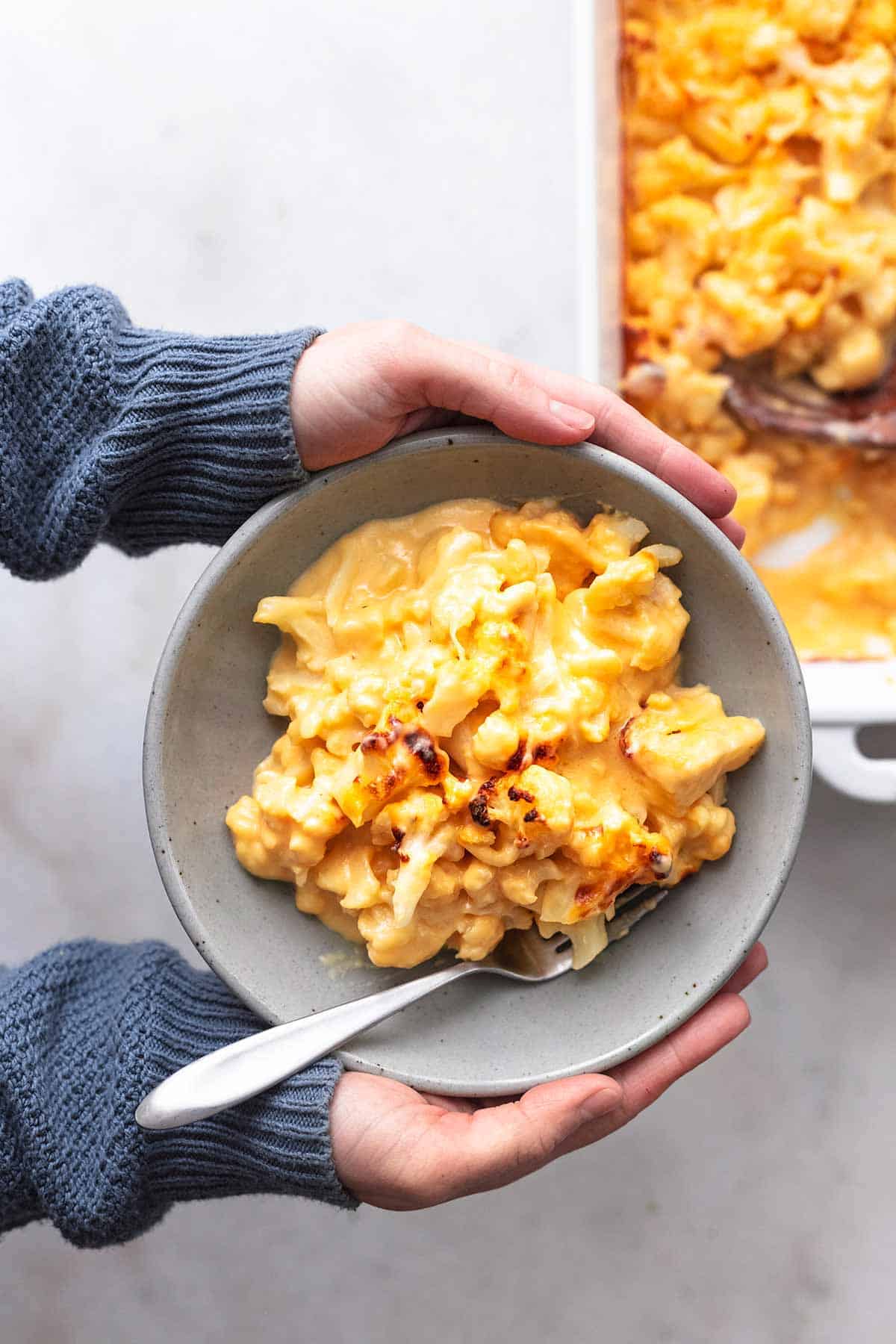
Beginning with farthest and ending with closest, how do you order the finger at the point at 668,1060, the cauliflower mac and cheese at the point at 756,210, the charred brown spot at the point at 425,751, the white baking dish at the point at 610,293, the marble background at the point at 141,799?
the marble background at the point at 141,799
the cauliflower mac and cheese at the point at 756,210
the white baking dish at the point at 610,293
the finger at the point at 668,1060
the charred brown spot at the point at 425,751

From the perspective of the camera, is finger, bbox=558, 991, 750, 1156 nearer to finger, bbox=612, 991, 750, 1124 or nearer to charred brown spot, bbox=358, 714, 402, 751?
finger, bbox=612, 991, 750, 1124

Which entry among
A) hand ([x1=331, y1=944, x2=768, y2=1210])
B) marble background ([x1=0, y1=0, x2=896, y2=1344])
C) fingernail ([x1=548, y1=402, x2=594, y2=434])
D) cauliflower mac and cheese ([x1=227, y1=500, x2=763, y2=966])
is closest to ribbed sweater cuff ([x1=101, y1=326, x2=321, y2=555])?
cauliflower mac and cheese ([x1=227, y1=500, x2=763, y2=966])

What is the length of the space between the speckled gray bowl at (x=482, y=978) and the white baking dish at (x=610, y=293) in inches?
9.4

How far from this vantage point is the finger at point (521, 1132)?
1160 millimetres

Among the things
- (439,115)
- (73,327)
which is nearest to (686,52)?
(439,115)

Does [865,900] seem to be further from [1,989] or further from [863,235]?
[1,989]

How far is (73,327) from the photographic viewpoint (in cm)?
129

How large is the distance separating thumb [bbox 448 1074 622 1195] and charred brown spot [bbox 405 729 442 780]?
12.9 inches

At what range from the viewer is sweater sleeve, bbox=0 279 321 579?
1.26 metres

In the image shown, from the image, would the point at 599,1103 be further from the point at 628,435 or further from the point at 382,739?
the point at 628,435

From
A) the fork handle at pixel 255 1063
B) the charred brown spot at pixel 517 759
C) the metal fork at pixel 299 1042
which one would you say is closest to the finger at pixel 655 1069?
the metal fork at pixel 299 1042

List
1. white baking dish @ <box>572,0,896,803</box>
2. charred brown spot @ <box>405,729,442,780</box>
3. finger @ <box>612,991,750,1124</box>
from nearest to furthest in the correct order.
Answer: charred brown spot @ <box>405,729,442,780</box> → finger @ <box>612,991,750,1124</box> → white baking dish @ <box>572,0,896,803</box>

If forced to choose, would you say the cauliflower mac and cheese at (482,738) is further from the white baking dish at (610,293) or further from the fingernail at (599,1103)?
the white baking dish at (610,293)

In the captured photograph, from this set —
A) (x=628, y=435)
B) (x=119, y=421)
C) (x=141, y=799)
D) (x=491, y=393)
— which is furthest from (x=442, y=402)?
(x=141, y=799)
